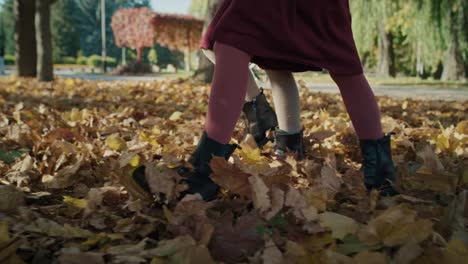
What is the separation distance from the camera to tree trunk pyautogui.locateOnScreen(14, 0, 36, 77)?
12.0m

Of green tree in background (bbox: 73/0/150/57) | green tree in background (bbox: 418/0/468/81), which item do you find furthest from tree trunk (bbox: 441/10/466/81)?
green tree in background (bbox: 73/0/150/57)

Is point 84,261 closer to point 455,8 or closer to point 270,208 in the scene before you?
point 270,208

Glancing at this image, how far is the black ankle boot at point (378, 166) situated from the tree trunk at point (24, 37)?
11.5 m

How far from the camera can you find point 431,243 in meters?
1.27

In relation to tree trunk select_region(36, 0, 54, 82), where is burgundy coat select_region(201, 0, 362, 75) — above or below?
above

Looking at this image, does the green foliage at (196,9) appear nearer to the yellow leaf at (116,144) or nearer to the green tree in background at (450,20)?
the green tree in background at (450,20)

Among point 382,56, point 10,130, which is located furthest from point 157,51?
point 10,130

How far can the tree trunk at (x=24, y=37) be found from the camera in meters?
12.0

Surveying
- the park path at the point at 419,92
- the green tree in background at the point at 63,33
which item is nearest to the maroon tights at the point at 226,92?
the park path at the point at 419,92

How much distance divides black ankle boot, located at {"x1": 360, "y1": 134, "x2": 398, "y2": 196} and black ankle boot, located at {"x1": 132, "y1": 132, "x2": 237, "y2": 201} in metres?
0.57

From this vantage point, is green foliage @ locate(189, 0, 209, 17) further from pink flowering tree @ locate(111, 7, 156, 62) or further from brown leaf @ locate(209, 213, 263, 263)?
brown leaf @ locate(209, 213, 263, 263)

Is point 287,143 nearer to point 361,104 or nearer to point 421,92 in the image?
point 361,104

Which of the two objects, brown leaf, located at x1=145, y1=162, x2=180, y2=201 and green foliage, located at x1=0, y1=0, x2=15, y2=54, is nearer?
brown leaf, located at x1=145, y1=162, x2=180, y2=201

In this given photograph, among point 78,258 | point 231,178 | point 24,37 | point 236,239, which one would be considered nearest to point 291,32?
point 231,178
